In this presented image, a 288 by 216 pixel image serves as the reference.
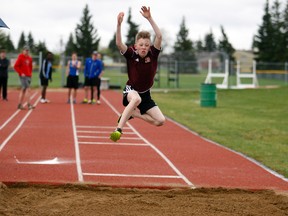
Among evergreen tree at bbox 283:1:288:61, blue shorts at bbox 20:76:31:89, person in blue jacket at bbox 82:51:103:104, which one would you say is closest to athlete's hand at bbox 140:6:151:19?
blue shorts at bbox 20:76:31:89

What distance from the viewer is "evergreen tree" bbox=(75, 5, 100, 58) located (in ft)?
283

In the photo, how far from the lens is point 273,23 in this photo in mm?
80625

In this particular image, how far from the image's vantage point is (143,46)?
8.56 m

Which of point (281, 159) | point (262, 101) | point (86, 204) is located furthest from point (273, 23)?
point (86, 204)

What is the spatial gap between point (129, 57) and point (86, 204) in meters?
2.24

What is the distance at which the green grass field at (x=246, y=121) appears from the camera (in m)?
13.6

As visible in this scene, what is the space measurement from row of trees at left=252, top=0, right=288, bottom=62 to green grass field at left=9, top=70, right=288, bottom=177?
4080cm

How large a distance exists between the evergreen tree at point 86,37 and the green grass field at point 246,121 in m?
51.7

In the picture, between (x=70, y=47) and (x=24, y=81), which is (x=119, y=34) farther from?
(x=70, y=47)

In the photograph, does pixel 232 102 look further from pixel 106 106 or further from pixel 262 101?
pixel 106 106

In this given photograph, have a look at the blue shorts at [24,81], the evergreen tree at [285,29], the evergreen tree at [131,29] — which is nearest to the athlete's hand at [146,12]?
the blue shorts at [24,81]

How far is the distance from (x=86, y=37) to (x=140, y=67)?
79.0 m

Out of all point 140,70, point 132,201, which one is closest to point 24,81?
point 140,70

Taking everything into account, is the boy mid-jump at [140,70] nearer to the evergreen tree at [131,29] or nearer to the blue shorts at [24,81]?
the blue shorts at [24,81]
